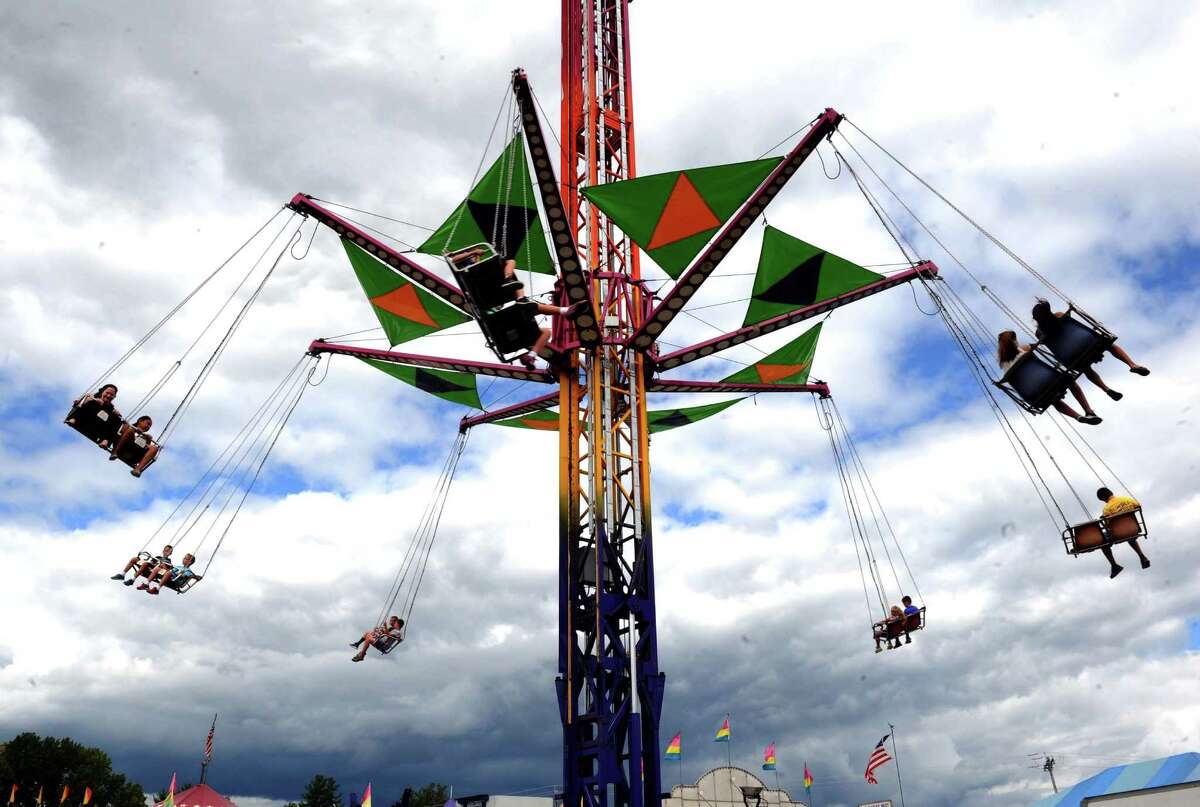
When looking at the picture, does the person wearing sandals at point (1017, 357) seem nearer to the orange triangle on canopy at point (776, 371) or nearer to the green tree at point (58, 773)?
the orange triangle on canopy at point (776, 371)

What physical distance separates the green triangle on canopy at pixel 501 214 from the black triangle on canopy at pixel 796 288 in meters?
4.33

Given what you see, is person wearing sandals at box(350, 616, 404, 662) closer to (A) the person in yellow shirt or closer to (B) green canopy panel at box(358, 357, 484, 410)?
(B) green canopy panel at box(358, 357, 484, 410)

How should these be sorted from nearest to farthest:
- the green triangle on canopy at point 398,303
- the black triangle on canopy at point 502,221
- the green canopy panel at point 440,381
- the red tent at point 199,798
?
the black triangle on canopy at point 502,221
the green triangle on canopy at point 398,303
the green canopy panel at point 440,381
the red tent at point 199,798

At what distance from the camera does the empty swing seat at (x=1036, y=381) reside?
10.5m

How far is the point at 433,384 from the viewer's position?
19703mm

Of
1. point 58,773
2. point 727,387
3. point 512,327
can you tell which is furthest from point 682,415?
point 58,773

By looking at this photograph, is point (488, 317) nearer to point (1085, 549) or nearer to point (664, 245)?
point (664, 245)

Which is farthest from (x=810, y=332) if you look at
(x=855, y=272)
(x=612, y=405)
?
(x=612, y=405)

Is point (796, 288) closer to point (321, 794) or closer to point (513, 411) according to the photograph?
point (513, 411)

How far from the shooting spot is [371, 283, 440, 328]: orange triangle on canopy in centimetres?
1741

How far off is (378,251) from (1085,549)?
37.5ft

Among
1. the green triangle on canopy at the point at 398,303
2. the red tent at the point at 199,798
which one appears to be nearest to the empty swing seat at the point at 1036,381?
the green triangle on canopy at the point at 398,303

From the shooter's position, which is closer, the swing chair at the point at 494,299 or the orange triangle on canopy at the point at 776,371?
the swing chair at the point at 494,299

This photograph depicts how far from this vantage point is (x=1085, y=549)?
10.8m
